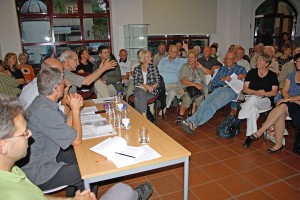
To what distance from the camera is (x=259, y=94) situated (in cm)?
354

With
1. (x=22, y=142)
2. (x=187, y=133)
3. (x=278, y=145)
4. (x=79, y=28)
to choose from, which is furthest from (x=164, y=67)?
(x=22, y=142)

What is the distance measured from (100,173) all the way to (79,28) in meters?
5.96

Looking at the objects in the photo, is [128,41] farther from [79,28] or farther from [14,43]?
[14,43]

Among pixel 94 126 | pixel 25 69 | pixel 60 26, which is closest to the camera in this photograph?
pixel 94 126

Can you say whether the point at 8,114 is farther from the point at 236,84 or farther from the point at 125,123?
the point at 236,84

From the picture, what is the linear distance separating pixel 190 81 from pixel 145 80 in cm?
83

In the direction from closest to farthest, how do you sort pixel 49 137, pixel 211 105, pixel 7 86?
pixel 49 137, pixel 7 86, pixel 211 105

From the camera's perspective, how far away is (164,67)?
16.4 feet

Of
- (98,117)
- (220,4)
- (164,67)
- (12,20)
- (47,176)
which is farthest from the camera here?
(220,4)

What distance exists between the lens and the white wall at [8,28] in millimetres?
5684

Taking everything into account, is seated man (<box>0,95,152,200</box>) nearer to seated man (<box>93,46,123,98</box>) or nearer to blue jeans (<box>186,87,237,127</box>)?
blue jeans (<box>186,87,237,127</box>)

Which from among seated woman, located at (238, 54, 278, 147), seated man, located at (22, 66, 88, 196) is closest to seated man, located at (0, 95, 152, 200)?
seated man, located at (22, 66, 88, 196)

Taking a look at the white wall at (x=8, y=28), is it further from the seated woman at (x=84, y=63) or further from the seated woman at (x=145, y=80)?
the seated woman at (x=145, y=80)

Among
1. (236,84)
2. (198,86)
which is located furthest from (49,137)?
(236,84)
